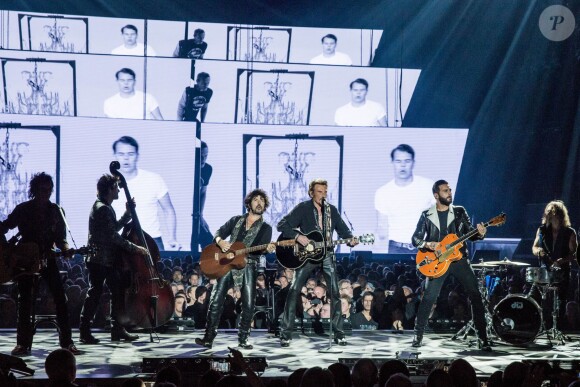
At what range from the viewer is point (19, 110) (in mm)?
14594

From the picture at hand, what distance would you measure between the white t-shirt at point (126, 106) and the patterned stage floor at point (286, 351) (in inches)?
237

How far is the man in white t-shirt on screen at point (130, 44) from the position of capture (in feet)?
49.3

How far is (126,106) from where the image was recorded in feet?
49.4

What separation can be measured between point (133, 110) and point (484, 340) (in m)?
9.34

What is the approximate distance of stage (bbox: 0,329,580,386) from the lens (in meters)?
6.60

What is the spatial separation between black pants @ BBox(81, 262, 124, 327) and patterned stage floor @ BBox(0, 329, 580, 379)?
1.39ft

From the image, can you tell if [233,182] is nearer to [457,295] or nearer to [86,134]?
[86,134]

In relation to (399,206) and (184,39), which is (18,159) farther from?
(399,206)

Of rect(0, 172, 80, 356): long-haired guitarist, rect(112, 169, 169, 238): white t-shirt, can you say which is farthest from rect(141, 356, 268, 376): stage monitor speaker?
rect(112, 169, 169, 238): white t-shirt

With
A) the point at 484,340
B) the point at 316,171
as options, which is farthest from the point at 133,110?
the point at 484,340

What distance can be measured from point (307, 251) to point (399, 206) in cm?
753

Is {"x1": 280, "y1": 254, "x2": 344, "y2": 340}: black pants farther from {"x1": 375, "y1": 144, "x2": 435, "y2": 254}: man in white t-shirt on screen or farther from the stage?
{"x1": 375, "y1": 144, "x2": 435, "y2": 254}: man in white t-shirt on screen

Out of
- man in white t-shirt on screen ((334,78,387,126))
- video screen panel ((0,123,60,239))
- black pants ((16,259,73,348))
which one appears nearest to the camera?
black pants ((16,259,73,348))

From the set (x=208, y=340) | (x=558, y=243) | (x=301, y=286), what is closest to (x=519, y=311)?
(x=558, y=243)
